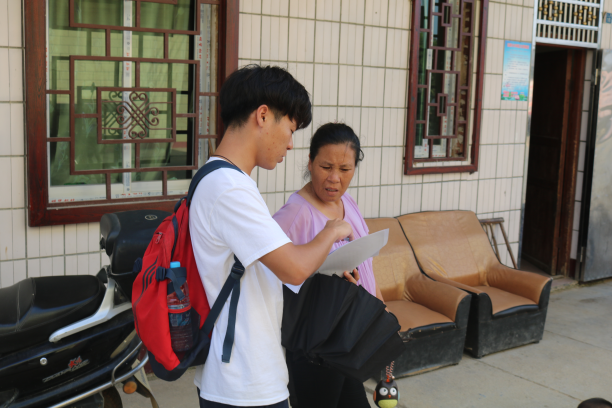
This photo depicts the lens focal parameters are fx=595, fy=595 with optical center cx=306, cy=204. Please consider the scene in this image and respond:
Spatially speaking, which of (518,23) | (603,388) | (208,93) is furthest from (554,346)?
(208,93)

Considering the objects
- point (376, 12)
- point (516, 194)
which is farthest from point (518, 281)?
point (376, 12)

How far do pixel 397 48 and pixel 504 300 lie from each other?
2082mm

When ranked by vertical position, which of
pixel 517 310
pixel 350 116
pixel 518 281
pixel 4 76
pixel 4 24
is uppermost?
pixel 4 24

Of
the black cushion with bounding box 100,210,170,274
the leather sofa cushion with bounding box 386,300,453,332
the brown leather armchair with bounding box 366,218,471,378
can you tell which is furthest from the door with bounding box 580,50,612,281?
the black cushion with bounding box 100,210,170,274

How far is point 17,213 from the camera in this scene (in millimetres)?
3270

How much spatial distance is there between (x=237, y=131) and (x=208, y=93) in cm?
231

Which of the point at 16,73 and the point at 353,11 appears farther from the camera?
the point at 353,11

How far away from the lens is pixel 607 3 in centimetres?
591

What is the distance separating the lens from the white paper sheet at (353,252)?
175cm

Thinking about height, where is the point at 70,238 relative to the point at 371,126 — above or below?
below

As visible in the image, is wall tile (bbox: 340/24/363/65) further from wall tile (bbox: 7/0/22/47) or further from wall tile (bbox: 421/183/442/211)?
wall tile (bbox: 7/0/22/47)

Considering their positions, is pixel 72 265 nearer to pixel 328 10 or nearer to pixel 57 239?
pixel 57 239

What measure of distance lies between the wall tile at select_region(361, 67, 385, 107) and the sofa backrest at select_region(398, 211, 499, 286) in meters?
0.94

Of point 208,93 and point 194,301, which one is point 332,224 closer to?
point 194,301
